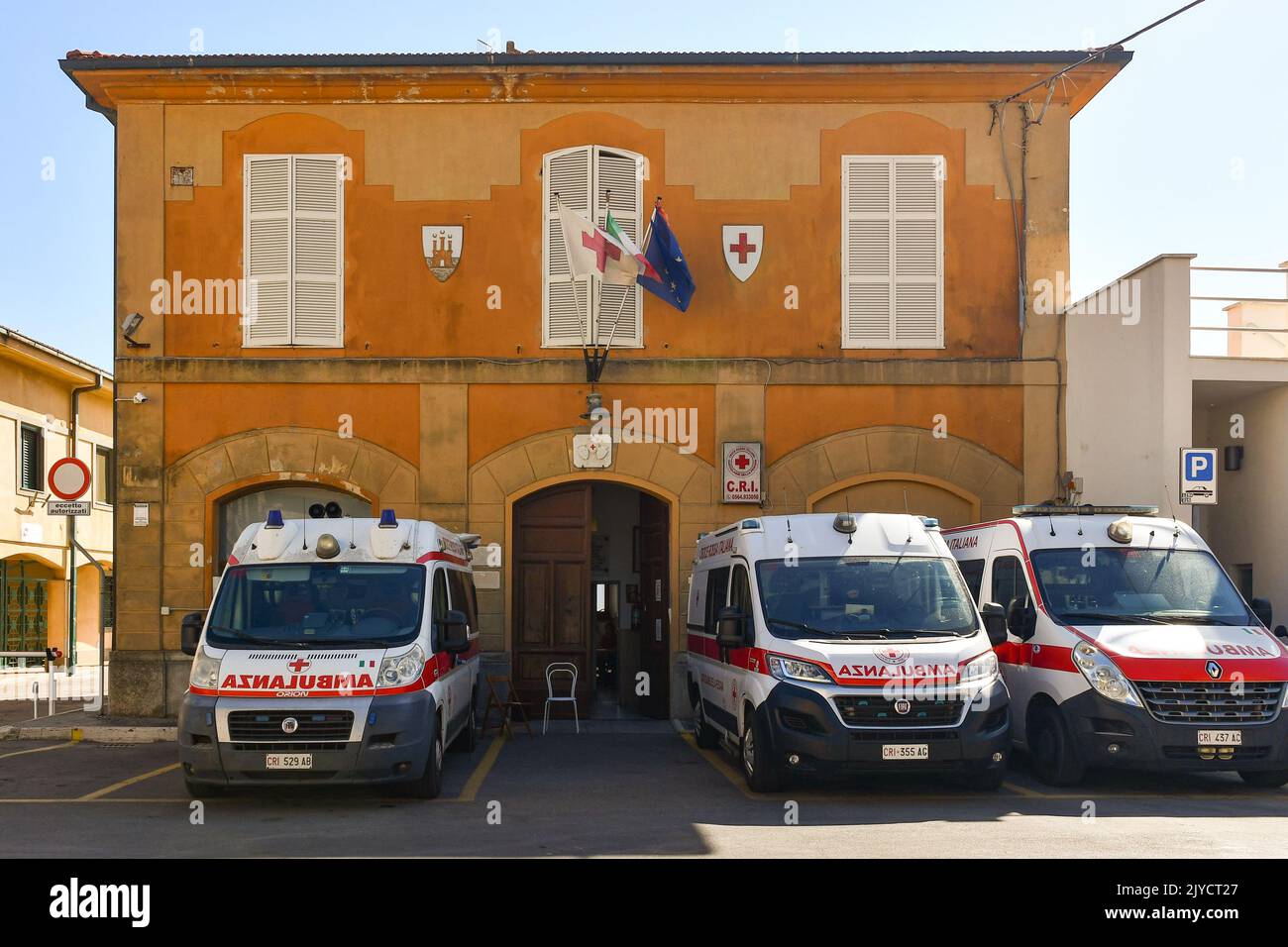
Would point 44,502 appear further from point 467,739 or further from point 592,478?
point 467,739

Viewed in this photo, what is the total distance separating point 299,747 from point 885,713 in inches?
180

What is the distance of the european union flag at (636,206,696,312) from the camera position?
15.5m


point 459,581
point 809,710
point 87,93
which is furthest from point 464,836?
point 87,93

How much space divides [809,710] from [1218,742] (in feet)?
11.2

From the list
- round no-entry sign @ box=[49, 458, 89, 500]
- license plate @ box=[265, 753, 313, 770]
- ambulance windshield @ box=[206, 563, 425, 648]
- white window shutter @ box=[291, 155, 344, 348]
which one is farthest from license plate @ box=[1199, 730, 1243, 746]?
round no-entry sign @ box=[49, 458, 89, 500]

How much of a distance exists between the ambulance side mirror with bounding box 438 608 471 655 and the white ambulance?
0.05 ft

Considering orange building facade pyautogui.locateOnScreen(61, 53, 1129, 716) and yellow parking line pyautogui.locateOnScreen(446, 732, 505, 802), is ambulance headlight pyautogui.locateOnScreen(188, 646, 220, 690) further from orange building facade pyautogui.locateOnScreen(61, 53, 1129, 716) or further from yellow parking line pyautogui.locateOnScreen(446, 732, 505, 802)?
orange building facade pyautogui.locateOnScreen(61, 53, 1129, 716)

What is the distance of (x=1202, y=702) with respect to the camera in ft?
33.9

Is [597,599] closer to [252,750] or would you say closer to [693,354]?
[693,354]

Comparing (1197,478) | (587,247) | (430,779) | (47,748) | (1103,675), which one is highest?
(587,247)

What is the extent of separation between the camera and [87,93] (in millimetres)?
16750

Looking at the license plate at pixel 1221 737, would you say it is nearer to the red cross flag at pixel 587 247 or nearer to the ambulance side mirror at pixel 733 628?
the ambulance side mirror at pixel 733 628

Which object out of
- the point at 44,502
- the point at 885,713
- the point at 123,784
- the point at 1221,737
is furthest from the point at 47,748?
the point at 44,502
